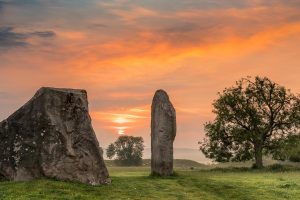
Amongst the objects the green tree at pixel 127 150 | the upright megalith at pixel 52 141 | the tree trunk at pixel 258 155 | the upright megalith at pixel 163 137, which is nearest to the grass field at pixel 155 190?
the upright megalith at pixel 52 141

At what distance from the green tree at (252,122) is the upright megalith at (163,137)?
2707 centimetres

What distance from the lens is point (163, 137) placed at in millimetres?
39781

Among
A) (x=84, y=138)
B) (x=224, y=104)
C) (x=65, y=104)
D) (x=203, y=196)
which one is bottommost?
(x=203, y=196)

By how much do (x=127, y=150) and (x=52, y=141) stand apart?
71.8 meters

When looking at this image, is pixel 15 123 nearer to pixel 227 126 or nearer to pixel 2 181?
pixel 2 181

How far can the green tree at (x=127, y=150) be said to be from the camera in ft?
330

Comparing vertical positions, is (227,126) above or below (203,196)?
above

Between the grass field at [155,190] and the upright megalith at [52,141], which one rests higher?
the upright megalith at [52,141]

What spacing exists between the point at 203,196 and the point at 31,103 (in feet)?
40.5

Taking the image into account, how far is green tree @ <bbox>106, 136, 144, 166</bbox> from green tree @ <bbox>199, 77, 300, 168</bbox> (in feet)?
114

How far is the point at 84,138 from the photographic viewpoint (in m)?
32.2

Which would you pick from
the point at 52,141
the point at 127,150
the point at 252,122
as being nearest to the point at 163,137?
the point at 52,141

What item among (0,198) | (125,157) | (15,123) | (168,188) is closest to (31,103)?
(15,123)

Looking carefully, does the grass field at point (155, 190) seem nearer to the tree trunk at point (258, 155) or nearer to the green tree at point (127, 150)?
the tree trunk at point (258, 155)
